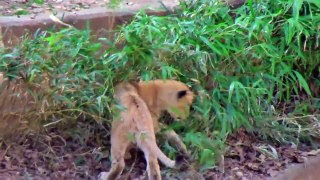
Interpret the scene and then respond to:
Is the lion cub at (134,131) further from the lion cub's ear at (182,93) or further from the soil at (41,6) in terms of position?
the soil at (41,6)

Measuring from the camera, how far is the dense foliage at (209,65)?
16.3 ft

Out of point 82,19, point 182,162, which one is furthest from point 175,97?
point 82,19

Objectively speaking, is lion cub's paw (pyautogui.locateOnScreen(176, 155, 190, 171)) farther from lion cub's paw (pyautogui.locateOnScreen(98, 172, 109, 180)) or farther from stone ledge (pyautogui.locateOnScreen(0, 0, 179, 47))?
stone ledge (pyautogui.locateOnScreen(0, 0, 179, 47))

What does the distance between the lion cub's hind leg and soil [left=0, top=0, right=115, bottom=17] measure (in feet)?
5.70

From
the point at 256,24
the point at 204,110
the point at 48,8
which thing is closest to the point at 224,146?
the point at 204,110

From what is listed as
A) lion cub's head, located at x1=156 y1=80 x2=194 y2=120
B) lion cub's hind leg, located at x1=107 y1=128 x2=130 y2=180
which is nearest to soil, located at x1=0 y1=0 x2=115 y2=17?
lion cub's head, located at x1=156 y1=80 x2=194 y2=120

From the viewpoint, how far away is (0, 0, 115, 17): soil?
248 inches

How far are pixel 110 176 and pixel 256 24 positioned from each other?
1.83 meters

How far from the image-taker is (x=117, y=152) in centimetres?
477

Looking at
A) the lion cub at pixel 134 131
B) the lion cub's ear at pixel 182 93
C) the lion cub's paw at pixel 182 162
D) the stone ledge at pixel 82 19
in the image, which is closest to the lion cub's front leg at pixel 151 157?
the lion cub at pixel 134 131

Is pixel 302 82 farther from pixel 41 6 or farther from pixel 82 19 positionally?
pixel 41 6

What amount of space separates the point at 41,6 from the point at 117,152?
2.21 meters

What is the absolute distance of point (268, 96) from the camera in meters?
5.81

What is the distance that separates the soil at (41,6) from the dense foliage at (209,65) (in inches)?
33.3
